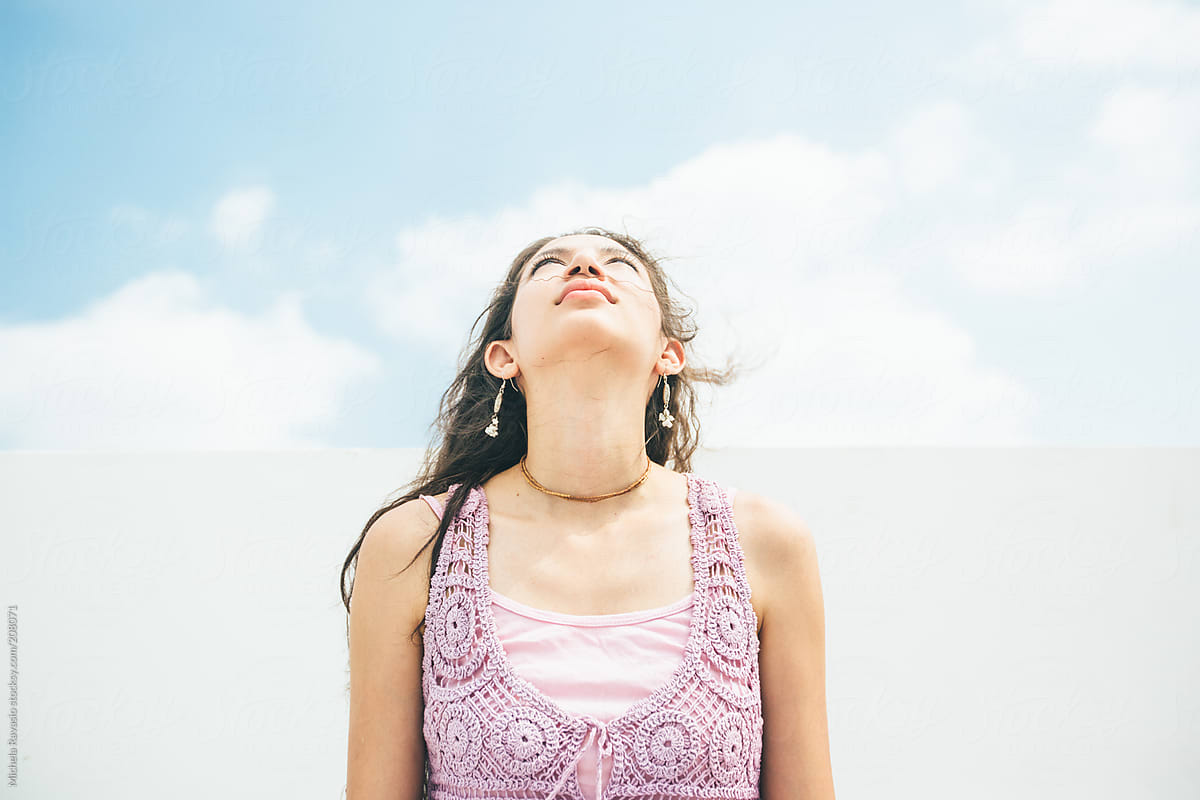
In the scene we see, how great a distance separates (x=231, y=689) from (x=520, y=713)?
1.74 metres

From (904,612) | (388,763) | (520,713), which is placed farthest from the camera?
(904,612)

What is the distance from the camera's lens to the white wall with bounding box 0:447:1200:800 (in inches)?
97.9

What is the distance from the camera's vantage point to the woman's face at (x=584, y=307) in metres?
1.37

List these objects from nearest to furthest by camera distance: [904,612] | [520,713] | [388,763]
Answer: [520,713], [388,763], [904,612]

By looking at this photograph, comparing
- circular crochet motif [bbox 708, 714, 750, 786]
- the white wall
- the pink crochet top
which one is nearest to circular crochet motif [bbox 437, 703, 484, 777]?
the pink crochet top

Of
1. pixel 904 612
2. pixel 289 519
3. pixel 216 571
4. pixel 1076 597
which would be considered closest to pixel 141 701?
pixel 216 571

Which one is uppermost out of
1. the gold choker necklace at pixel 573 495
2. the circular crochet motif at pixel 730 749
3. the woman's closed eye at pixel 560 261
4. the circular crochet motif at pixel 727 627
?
the woman's closed eye at pixel 560 261

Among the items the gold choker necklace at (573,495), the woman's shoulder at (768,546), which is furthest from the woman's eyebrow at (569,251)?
the woman's shoulder at (768,546)

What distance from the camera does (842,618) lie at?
2.52 meters

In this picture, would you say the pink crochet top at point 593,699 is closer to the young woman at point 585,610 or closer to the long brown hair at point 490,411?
the young woman at point 585,610

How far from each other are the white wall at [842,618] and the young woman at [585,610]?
1056mm

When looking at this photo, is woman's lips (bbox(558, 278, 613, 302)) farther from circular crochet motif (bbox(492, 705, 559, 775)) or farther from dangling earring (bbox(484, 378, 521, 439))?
circular crochet motif (bbox(492, 705, 559, 775))

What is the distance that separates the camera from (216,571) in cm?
262

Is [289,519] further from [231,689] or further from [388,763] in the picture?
[388,763]
